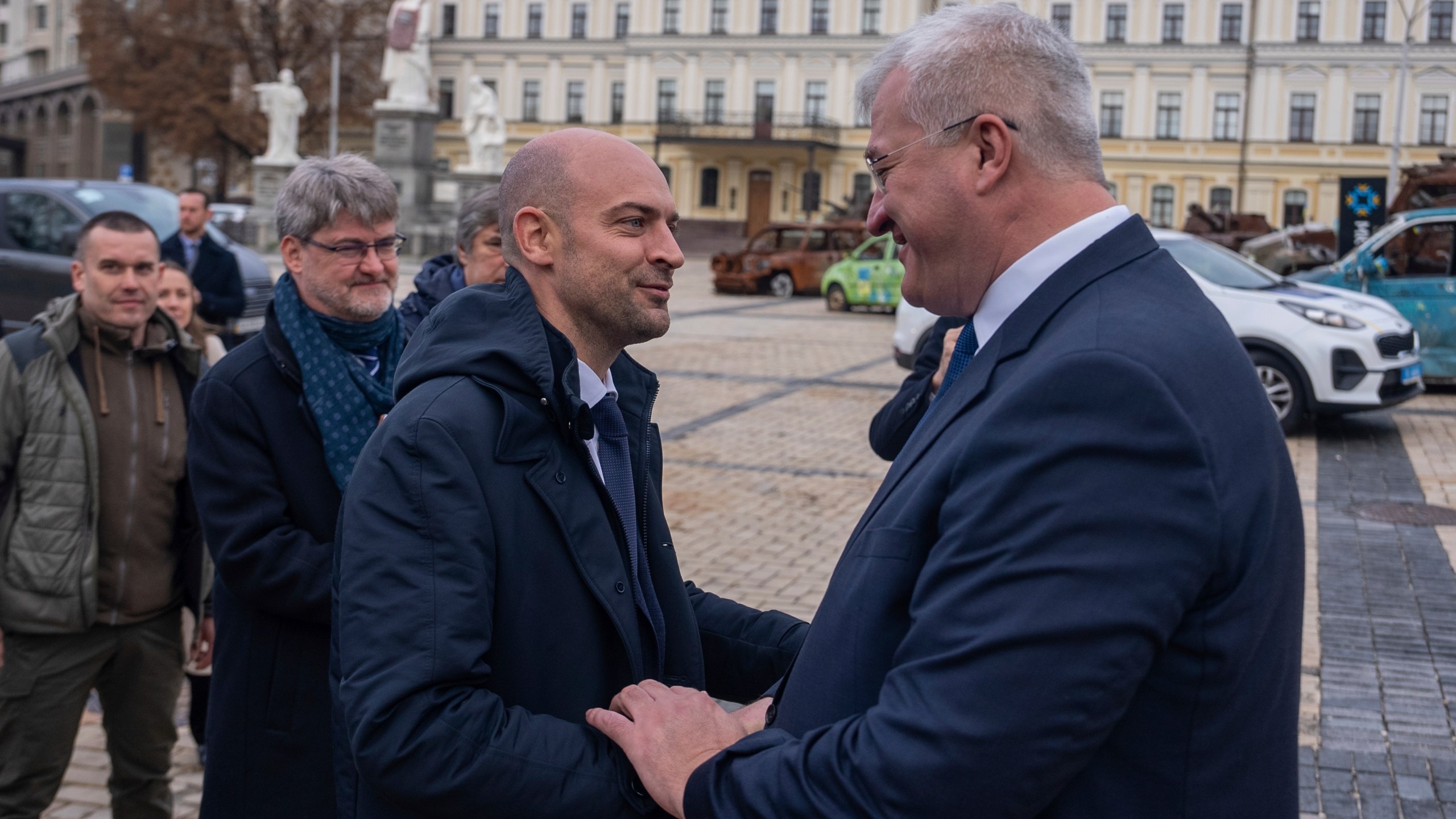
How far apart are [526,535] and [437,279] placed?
307 cm

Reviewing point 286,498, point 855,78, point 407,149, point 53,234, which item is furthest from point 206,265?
point 855,78

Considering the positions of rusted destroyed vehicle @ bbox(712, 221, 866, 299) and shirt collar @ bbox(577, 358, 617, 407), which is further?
rusted destroyed vehicle @ bbox(712, 221, 866, 299)

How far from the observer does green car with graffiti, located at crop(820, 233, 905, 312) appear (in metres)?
26.8

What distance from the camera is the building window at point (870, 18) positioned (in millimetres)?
63062

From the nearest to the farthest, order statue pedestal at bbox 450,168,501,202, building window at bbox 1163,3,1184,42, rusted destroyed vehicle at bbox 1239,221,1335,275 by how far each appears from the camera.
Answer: rusted destroyed vehicle at bbox 1239,221,1335,275 < statue pedestal at bbox 450,168,501,202 < building window at bbox 1163,3,1184,42

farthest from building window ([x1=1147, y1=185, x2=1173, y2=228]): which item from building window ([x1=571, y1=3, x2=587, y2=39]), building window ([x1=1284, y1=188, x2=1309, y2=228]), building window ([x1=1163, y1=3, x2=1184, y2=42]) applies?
building window ([x1=571, y1=3, x2=587, y2=39])

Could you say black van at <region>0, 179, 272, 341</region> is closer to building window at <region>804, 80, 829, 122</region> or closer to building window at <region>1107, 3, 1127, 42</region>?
building window at <region>804, 80, 829, 122</region>

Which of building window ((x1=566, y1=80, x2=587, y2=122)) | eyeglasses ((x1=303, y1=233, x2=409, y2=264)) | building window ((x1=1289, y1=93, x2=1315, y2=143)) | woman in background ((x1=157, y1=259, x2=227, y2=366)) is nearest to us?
eyeglasses ((x1=303, y1=233, x2=409, y2=264))

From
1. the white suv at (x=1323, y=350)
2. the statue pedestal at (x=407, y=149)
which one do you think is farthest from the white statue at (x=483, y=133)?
the white suv at (x=1323, y=350)

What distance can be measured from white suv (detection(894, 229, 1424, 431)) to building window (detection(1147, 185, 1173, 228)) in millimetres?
50110

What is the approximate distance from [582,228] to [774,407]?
11.5 meters

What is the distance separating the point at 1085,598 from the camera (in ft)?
4.94

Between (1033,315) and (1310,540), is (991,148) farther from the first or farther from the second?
(1310,540)

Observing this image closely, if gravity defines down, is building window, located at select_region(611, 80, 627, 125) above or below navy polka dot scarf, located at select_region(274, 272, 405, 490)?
above
